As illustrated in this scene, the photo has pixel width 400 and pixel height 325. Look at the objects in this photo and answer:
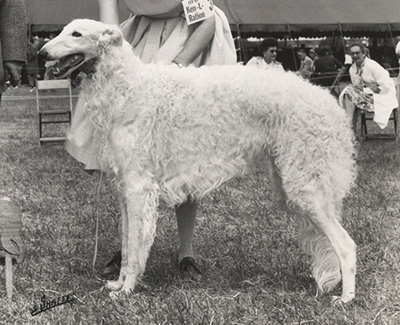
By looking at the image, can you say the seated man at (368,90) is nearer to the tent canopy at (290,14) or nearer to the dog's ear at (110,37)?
the dog's ear at (110,37)

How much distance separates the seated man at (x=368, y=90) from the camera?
10.7 meters

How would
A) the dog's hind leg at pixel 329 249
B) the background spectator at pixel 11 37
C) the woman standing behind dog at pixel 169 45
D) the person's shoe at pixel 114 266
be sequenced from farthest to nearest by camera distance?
the person's shoe at pixel 114 266 < the woman standing behind dog at pixel 169 45 < the background spectator at pixel 11 37 < the dog's hind leg at pixel 329 249

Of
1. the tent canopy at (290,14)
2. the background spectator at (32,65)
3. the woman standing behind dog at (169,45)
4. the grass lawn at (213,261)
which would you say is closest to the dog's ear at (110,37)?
the woman standing behind dog at (169,45)

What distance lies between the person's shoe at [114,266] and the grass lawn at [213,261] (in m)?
0.06

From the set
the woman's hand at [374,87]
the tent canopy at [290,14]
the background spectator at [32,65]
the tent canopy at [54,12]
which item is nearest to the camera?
the woman's hand at [374,87]

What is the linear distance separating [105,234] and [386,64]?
62.6 ft

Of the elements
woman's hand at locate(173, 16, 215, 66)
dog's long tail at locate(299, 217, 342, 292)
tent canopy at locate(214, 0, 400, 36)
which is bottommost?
dog's long tail at locate(299, 217, 342, 292)

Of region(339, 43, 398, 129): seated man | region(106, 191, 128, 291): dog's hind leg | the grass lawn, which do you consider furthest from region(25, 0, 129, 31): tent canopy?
region(106, 191, 128, 291): dog's hind leg

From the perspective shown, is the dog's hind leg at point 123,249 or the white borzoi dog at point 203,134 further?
the dog's hind leg at point 123,249

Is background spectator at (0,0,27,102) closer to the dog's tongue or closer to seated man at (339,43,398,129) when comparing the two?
the dog's tongue

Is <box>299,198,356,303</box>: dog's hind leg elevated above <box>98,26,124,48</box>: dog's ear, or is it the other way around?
<box>98,26,124,48</box>: dog's ear

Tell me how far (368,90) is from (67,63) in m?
8.05

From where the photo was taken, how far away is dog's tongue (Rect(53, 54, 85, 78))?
12.2ft
